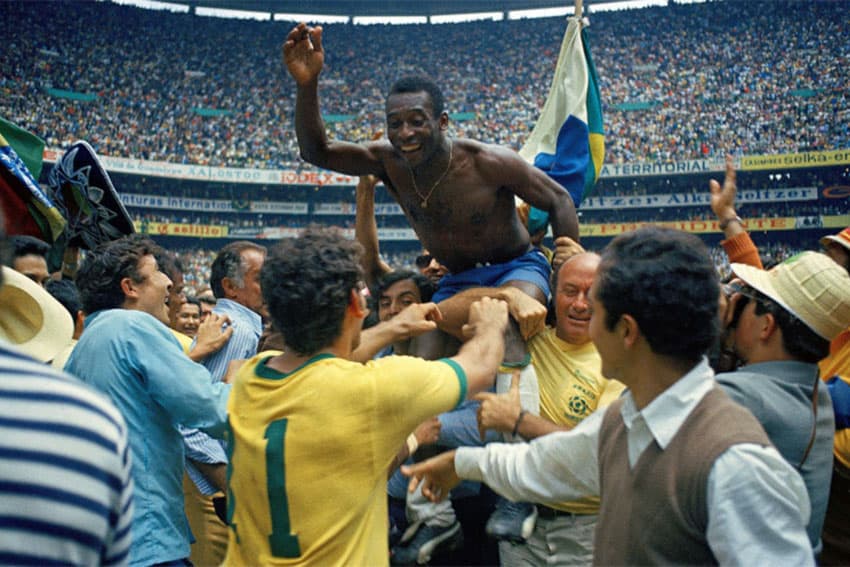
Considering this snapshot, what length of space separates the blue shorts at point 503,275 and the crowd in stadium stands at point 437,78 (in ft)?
87.8

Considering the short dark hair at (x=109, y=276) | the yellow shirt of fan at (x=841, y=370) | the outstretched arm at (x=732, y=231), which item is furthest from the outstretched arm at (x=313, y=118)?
the yellow shirt of fan at (x=841, y=370)

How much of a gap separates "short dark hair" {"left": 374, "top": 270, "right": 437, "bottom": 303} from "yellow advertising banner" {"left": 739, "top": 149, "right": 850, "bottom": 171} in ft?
86.2

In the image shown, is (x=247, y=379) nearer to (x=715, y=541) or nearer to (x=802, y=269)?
(x=715, y=541)

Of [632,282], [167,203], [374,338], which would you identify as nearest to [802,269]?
[632,282]

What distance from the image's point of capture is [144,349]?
8.81ft

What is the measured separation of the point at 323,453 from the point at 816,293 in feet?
4.80

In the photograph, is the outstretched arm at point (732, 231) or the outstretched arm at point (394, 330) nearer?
the outstretched arm at point (394, 330)

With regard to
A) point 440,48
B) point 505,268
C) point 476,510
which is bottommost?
point 476,510

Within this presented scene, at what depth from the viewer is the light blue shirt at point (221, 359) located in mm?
3430

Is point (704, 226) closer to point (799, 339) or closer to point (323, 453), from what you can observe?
point (799, 339)

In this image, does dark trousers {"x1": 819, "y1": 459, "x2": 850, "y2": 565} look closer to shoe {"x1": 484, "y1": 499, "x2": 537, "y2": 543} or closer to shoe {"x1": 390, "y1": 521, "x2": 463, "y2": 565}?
shoe {"x1": 484, "y1": 499, "x2": 537, "y2": 543}

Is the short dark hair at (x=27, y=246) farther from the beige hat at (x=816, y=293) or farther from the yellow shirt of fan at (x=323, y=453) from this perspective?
the beige hat at (x=816, y=293)

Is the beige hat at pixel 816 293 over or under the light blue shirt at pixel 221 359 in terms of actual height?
over

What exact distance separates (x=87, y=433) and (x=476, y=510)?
2.34 m
